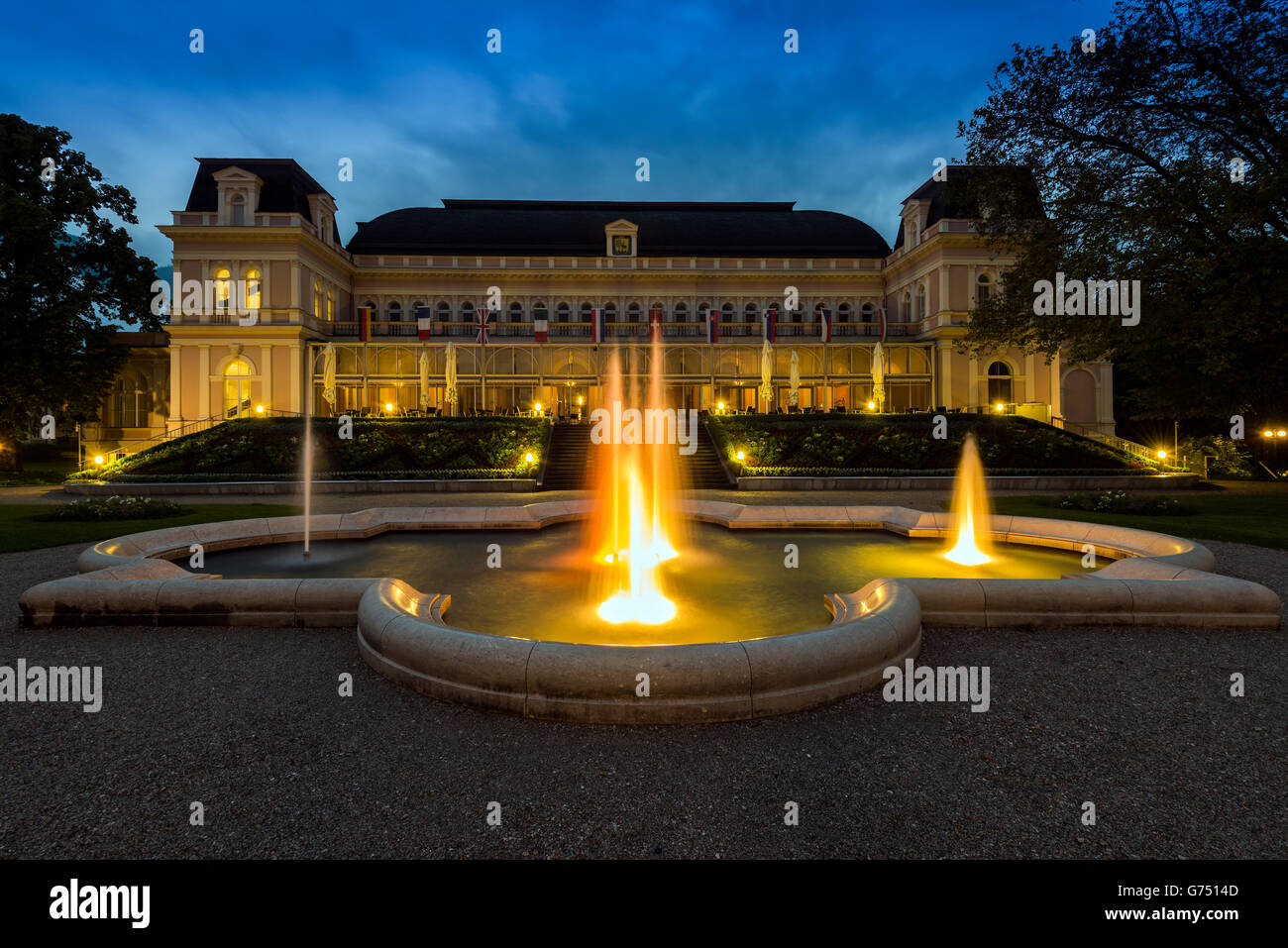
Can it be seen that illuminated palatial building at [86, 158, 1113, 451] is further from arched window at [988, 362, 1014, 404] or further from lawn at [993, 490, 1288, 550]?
lawn at [993, 490, 1288, 550]

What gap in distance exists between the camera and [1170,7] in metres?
14.8

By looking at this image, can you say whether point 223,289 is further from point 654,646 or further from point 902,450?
point 654,646

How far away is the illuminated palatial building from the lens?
126 feet

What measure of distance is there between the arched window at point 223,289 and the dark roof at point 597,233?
9.74 metres

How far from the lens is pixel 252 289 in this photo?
126 feet

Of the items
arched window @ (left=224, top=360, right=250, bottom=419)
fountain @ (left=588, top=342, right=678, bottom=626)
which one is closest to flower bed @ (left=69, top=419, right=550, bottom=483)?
fountain @ (left=588, top=342, right=678, bottom=626)

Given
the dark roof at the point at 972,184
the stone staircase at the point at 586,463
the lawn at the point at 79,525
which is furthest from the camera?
the stone staircase at the point at 586,463

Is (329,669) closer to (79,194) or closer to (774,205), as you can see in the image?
(79,194)

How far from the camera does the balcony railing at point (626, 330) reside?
1644 inches

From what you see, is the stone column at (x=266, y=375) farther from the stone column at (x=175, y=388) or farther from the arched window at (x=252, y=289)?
the stone column at (x=175, y=388)

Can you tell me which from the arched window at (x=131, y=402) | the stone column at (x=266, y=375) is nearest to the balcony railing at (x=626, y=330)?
the stone column at (x=266, y=375)

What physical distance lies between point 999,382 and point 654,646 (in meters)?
43.0
